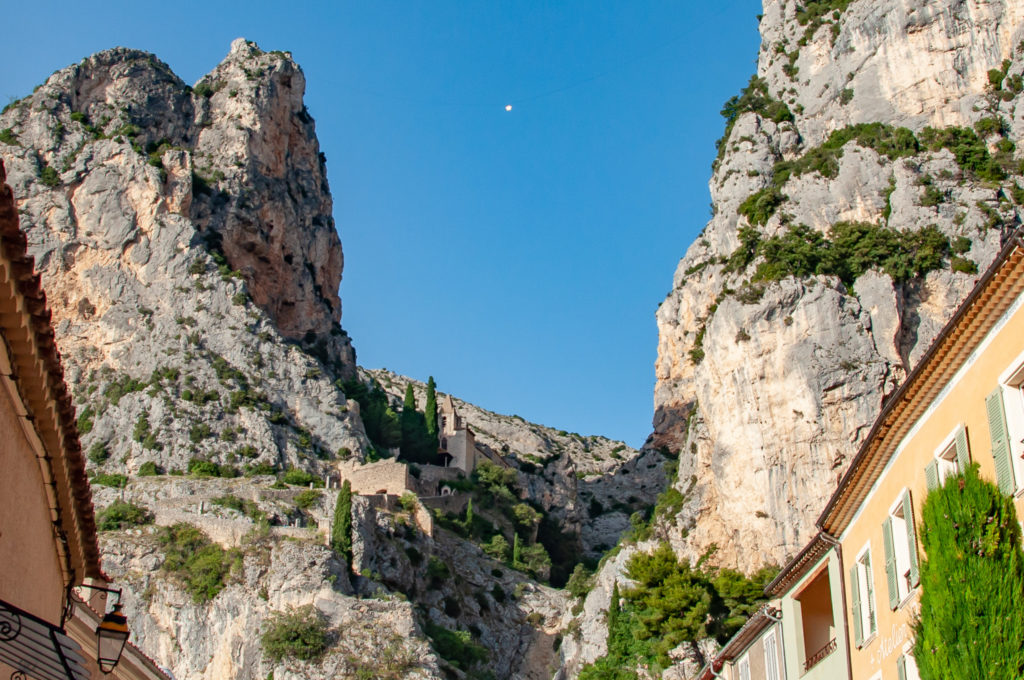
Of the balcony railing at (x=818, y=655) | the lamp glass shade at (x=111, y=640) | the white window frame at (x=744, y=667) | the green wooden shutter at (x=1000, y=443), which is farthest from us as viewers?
the white window frame at (x=744, y=667)

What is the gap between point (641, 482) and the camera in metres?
90.9

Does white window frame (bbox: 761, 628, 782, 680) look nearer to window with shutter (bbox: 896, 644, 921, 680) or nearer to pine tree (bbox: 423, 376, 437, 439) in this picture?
window with shutter (bbox: 896, 644, 921, 680)

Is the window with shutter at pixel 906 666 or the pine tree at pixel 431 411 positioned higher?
the pine tree at pixel 431 411

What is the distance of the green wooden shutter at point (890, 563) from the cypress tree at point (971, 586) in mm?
2505

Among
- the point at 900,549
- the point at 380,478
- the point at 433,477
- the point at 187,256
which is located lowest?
the point at 900,549

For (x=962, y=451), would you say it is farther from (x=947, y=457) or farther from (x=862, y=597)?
(x=862, y=597)

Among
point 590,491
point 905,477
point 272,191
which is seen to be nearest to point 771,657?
point 905,477

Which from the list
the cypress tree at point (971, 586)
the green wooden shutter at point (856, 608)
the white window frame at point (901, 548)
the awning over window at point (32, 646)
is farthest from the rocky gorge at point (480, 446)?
the awning over window at point (32, 646)

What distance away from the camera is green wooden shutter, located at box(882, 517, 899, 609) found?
624 inches

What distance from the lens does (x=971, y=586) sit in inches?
481

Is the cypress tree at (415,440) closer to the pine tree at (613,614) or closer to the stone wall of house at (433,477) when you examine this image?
Answer: the stone wall of house at (433,477)

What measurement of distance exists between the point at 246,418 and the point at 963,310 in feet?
212

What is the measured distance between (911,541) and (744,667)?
1179 cm

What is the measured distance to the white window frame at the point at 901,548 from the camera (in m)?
15.6
